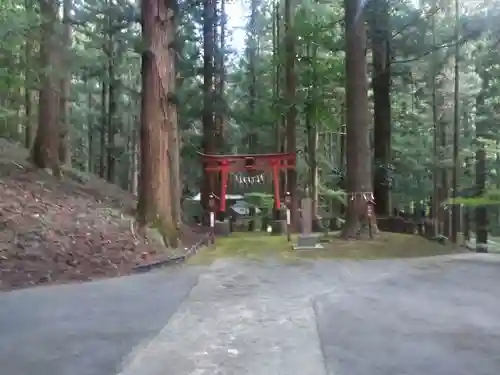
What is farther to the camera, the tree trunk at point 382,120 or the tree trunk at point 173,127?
the tree trunk at point 382,120

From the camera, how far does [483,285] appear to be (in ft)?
22.3

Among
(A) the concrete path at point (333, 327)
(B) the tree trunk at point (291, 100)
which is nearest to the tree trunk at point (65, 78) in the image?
(B) the tree trunk at point (291, 100)

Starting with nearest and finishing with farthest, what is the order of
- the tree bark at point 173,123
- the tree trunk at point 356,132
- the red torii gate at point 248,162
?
the tree bark at point 173,123 → the tree trunk at point 356,132 → the red torii gate at point 248,162

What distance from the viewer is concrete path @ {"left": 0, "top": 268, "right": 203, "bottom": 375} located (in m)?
3.82

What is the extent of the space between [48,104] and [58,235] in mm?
5477

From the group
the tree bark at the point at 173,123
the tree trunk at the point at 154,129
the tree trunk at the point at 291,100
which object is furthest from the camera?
the tree trunk at the point at 291,100

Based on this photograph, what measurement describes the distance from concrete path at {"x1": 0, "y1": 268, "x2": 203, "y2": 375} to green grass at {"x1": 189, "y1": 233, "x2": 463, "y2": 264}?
290 centimetres

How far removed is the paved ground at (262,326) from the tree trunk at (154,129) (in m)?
2.99

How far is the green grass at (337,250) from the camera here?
33.3ft

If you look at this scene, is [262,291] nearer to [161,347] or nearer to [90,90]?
[161,347]

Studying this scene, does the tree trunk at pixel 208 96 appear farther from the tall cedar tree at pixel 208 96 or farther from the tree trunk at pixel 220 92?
the tree trunk at pixel 220 92

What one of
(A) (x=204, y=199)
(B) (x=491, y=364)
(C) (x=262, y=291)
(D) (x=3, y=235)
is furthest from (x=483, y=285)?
(A) (x=204, y=199)

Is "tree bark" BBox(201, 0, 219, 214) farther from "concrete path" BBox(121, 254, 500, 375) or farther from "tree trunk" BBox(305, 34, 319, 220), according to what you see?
"concrete path" BBox(121, 254, 500, 375)

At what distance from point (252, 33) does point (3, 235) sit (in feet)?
75.5
